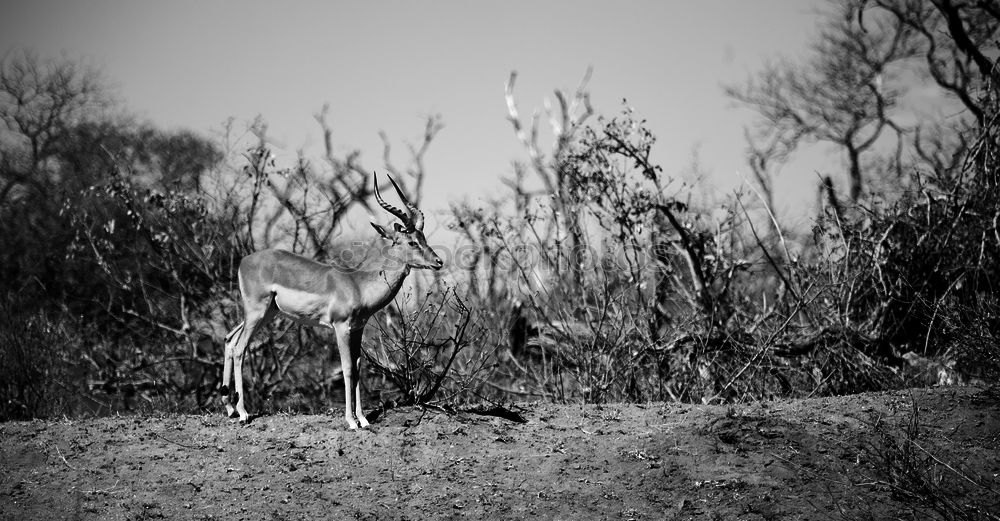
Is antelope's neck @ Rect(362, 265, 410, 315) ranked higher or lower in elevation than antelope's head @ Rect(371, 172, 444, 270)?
lower

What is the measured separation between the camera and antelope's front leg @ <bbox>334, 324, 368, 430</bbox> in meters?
8.09

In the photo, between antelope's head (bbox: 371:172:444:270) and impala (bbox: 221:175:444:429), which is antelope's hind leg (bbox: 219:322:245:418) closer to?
impala (bbox: 221:175:444:429)

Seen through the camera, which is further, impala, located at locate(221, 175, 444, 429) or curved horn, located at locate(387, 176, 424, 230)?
curved horn, located at locate(387, 176, 424, 230)

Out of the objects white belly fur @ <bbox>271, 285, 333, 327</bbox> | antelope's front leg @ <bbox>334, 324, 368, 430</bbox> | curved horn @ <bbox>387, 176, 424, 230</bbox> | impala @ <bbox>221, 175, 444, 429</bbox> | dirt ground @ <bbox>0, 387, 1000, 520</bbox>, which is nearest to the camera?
dirt ground @ <bbox>0, 387, 1000, 520</bbox>

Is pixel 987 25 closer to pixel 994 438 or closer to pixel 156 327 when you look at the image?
pixel 994 438

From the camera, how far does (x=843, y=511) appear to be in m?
6.29

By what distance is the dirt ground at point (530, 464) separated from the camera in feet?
21.6

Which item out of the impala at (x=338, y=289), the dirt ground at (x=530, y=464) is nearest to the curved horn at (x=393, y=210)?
the impala at (x=338, y=289)

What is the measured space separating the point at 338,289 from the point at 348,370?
852 mm

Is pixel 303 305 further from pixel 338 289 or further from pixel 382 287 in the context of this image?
pixel 382 287

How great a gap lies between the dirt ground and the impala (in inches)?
28.3

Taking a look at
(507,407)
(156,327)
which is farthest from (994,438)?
(156,327)

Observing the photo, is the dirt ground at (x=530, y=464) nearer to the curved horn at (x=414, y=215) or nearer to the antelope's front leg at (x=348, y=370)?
the antelope's front leg at (x=348, y=370)

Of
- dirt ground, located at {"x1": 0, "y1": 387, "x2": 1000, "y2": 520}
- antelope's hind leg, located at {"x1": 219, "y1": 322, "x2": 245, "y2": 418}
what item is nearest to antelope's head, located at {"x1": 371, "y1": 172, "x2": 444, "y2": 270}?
dirt ground, located at {"x1": 0, "y1": 387, "x2": 1000, "y2": 520}
